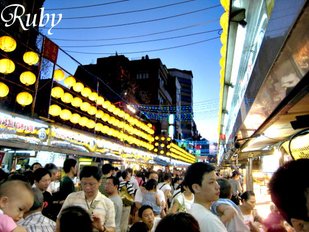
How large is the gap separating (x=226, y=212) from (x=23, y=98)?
11108mm

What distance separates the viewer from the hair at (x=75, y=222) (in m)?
→ 2.34

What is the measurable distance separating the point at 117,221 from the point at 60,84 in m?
10.7

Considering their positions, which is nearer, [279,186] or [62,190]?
[279,186]

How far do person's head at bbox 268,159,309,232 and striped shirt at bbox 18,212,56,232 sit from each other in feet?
9.34

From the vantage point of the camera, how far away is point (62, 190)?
5984 millimetres

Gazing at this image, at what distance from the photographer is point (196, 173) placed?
10.8 feet

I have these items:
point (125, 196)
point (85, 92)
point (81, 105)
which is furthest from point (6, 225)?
point (85, 92)

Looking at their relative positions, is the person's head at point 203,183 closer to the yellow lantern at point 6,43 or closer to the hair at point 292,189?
the hair at point 292,189

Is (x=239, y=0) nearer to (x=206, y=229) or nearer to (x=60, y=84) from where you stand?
(x=206, y=229)

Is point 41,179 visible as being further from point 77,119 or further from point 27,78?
point 77,119

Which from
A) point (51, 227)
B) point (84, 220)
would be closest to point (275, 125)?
point (84, 220)

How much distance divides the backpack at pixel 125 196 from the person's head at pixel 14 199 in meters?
5.16

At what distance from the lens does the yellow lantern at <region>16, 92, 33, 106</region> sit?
1185 centimetres

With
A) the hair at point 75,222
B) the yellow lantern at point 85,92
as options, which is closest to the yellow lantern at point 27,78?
the yellow lantern at point 85,92
